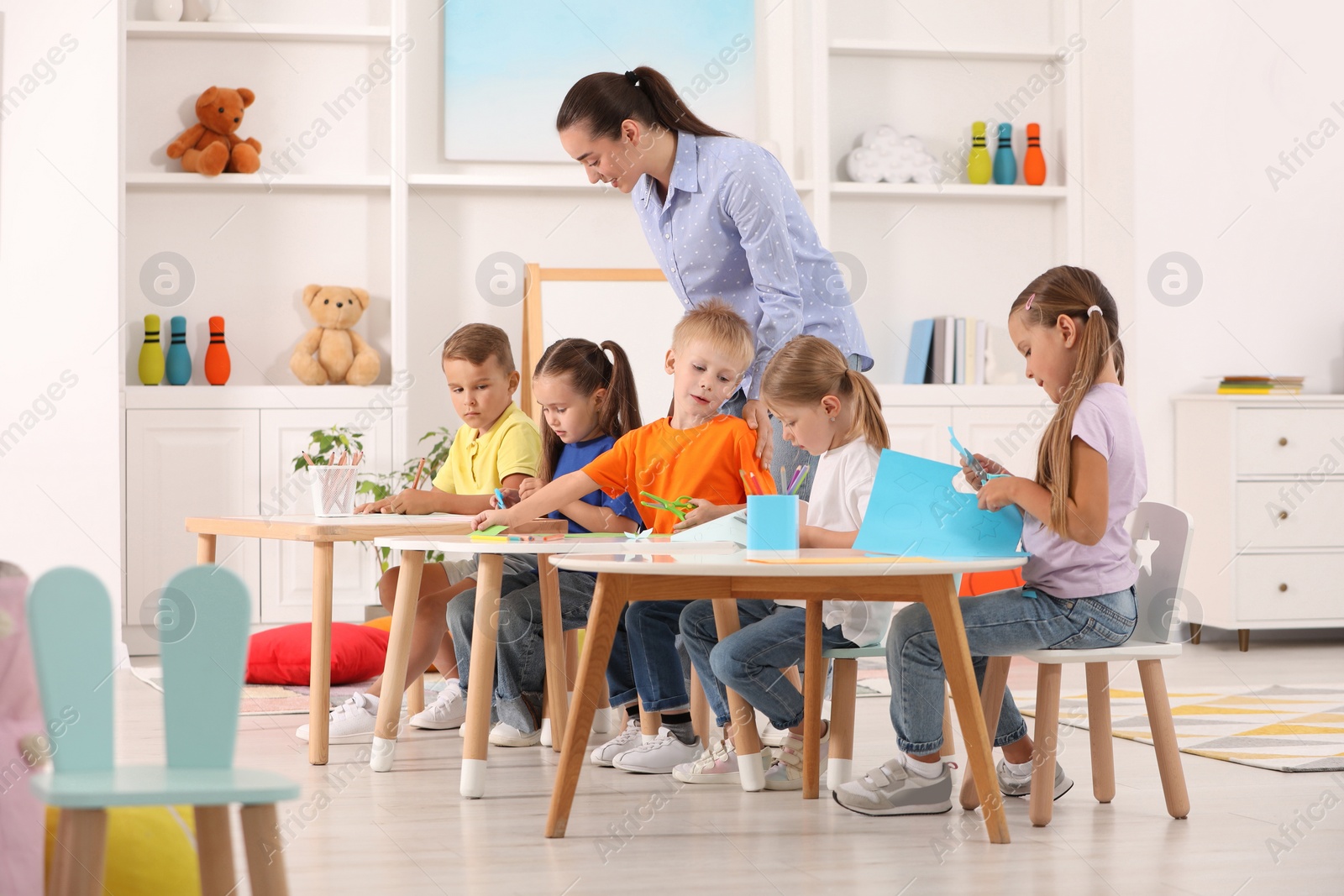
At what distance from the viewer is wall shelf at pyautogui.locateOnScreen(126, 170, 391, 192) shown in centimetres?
429

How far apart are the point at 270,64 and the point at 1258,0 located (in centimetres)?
341

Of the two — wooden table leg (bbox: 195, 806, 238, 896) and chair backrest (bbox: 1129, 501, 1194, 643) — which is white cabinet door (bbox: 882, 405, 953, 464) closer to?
chair backrest (bbox: 1129, 501, 1194, 643)

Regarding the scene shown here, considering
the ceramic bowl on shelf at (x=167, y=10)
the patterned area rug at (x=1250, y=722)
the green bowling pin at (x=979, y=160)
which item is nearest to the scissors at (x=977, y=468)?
the patterned area rug at (x=1250, y=722)

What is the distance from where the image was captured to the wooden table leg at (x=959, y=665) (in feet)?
5.92

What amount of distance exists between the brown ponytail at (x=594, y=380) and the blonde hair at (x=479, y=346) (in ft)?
0.52

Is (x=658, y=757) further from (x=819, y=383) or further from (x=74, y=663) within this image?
(x=74, y=663)

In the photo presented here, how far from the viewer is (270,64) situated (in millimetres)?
4504

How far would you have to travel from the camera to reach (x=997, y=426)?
4.62 metres

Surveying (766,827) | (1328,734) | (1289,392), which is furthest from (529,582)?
(1289,392)

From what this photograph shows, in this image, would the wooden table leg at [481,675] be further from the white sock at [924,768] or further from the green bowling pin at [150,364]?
the green bowling pin at [150,364]

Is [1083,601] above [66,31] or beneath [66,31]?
beneath

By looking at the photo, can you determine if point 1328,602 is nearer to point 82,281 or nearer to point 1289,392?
point 1289,392

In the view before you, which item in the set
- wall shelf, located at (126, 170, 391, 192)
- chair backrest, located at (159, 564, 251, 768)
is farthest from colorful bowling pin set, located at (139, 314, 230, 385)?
chair backrest, located at (159, 564, 251, 768)

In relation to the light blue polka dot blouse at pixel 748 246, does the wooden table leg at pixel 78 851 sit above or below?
below
